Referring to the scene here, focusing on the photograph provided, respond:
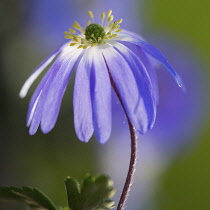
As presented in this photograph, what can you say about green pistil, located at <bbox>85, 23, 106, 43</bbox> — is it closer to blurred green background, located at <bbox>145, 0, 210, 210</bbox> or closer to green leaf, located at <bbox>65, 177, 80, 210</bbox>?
green leaf, located at <bbox>65, 177, 80, 210</bbox>

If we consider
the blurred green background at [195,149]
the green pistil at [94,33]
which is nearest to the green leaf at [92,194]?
the green pistil at [94,33]

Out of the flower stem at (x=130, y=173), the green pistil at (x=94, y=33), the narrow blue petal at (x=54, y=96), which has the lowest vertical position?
the flower stem at (x=130, y=173)

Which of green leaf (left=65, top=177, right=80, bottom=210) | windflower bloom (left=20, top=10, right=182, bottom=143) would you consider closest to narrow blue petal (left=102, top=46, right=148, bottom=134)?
windflower bloom (left=20, top=10, right=182, bottom=143)

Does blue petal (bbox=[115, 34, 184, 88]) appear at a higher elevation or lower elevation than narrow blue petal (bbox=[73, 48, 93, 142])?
higher

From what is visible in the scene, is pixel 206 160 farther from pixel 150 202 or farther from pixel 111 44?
pixel 111 44

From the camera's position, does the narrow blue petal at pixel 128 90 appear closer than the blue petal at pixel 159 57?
Yes

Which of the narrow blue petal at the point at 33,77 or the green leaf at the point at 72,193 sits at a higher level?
the narrow blue petal at the point at 33,77

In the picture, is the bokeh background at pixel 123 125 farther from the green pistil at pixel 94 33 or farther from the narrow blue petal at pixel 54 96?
the narrow blue petal at pixel 54 96
